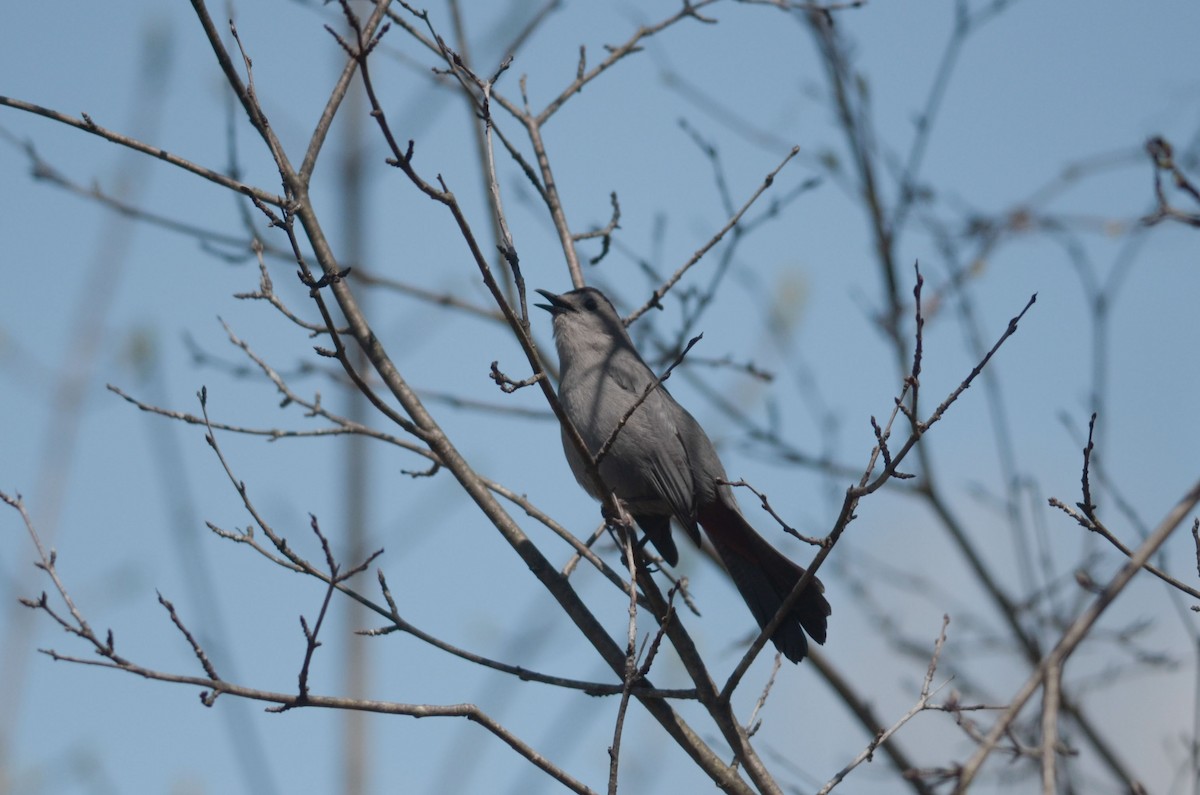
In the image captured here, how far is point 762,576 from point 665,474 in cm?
53

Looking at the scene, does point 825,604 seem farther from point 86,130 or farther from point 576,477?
point 86,130

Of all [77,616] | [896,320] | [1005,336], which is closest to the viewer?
[1005,336]

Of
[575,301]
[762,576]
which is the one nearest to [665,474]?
[762,576]

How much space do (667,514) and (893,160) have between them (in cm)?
297

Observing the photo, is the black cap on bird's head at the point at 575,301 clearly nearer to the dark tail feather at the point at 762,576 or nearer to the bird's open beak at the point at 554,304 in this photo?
the bird's open beak at the point at 554,304

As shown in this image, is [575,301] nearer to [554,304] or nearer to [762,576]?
[554,304]

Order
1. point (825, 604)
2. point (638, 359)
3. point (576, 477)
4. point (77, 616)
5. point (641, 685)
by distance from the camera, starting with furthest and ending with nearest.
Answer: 1. point (638, 359)
2. point (576, 477)
3. point (825, 604)
4. point (641, 685)
5. point (77, 616)

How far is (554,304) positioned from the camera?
220 inches

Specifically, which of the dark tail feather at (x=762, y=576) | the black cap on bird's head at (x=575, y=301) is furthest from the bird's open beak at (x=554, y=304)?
the dark tail feather at (x=762, y=576)

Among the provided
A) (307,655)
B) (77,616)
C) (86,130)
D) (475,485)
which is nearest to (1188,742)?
(475,485)

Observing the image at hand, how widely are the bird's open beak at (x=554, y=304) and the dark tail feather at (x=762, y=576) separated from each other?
4.20 ft

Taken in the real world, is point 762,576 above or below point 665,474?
below

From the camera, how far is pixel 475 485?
12.2 ft

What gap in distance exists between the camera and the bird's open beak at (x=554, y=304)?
555 centimetres
